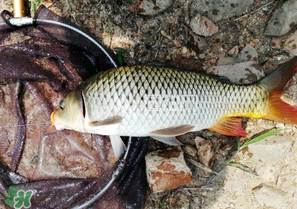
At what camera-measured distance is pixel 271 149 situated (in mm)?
2379

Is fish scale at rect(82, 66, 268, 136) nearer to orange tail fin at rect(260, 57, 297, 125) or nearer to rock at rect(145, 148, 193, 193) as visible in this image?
orange tail fin at rect(260, 57, 297, 125)

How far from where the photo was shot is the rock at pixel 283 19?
2371mm

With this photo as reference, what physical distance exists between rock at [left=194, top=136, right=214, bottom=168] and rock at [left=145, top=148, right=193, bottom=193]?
7.5 inches

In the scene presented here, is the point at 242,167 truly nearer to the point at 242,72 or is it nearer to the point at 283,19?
the point at 242,72

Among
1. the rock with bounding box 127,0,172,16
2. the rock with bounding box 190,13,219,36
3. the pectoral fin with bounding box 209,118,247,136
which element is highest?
the rock with bounding box 127,0,172,16

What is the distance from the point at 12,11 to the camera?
2.46m

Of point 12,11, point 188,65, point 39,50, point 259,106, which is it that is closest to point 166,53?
point 188,65

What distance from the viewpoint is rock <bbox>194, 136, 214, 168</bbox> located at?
2.40m

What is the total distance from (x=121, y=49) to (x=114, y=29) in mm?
185

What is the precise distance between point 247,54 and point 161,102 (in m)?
0.92

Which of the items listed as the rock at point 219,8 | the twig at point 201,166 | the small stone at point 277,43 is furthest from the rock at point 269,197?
the rock at point 219,8

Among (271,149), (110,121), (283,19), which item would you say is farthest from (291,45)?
(110,121)

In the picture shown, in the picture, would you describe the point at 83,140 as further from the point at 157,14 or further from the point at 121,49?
the point at 157,14

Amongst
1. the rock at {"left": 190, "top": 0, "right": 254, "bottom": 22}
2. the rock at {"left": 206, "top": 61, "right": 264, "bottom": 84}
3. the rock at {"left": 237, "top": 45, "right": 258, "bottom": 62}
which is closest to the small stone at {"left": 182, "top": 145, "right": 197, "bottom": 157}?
the rock at {"left": 206, "top": 61, "right": 264, "bottom": 84}
